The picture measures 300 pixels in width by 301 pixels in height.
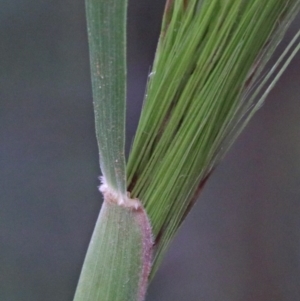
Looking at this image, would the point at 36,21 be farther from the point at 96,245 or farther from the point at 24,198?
the point at 96,245

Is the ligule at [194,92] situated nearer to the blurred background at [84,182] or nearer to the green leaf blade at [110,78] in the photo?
the green leaf blade at [110,78]

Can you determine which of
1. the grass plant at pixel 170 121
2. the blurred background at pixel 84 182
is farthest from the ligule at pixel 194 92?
the blurred background at pixel 84 182

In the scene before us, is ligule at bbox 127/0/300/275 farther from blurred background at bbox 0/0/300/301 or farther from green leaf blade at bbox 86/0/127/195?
blurred background at bbox 0/0/300/301

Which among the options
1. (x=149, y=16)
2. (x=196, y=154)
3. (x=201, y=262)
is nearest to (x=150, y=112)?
(x=196, y=154)

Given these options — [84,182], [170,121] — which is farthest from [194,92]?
[84,182]

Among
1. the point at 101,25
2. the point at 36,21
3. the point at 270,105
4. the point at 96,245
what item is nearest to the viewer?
the point at 101,25

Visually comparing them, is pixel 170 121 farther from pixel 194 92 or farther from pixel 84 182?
pixel 84 182
